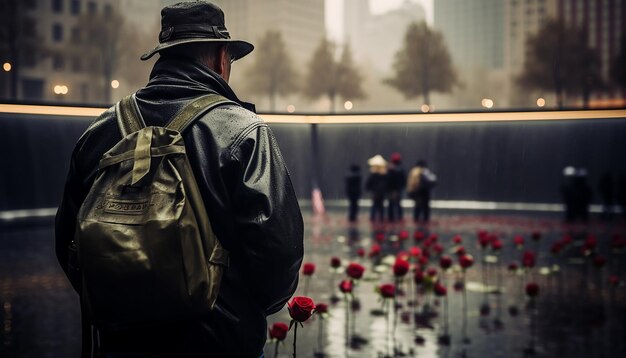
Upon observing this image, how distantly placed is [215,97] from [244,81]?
70.3 ft

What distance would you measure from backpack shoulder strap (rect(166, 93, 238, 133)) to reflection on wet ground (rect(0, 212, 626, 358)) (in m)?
3.39

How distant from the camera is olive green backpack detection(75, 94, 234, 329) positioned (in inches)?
89.6

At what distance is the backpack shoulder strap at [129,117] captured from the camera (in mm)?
2584

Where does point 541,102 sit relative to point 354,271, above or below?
above

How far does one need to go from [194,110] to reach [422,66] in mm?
21996

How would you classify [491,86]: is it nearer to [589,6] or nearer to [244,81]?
[589,6]

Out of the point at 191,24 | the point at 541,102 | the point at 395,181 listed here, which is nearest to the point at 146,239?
the point at 191,24

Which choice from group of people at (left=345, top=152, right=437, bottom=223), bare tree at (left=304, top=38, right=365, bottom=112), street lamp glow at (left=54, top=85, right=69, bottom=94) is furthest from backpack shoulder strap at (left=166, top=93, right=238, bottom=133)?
bare tree at (left=304, top=38, right=365, bottom=112)

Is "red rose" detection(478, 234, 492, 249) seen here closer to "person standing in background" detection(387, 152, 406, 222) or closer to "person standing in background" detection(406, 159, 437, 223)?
"person standing in background" detection(387, 152, 406, 222)

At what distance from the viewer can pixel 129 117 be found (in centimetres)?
263

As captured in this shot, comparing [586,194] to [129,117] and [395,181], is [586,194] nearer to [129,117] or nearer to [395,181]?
[395,181]

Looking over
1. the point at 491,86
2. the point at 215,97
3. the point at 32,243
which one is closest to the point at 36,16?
the point at 32,243

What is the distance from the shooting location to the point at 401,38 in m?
24.3

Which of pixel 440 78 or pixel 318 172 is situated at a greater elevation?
pixel 440 78
